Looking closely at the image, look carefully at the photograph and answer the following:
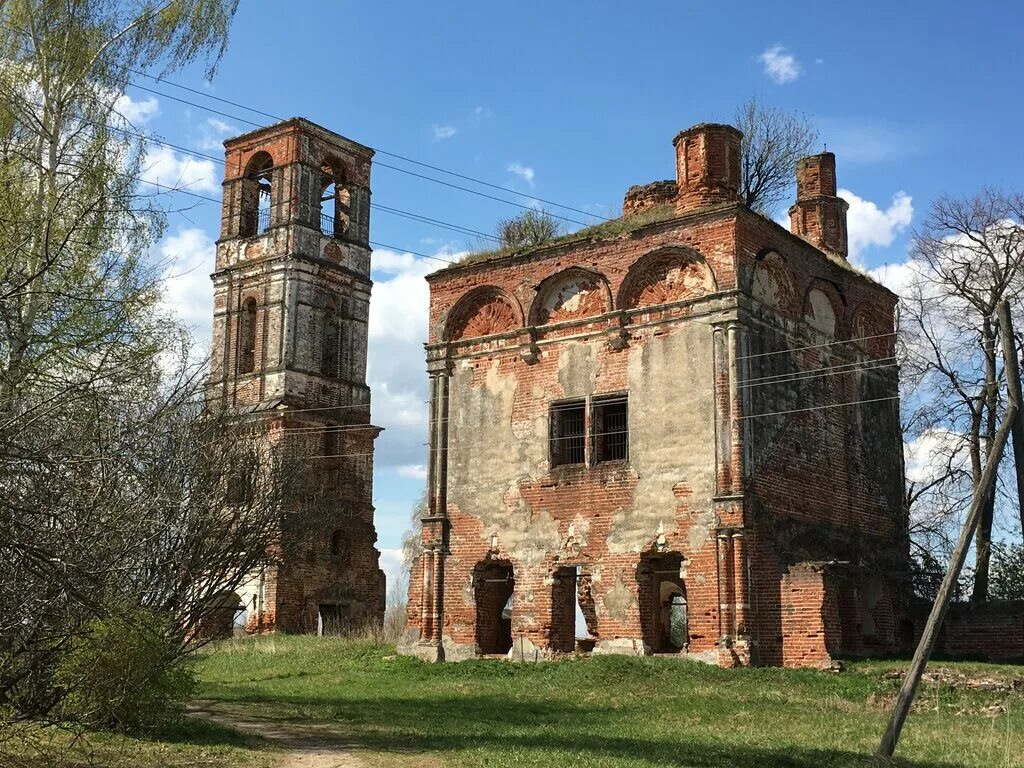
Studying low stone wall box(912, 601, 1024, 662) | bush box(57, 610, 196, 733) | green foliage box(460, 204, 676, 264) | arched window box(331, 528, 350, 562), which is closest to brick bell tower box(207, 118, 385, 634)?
arched window box(331, 528, 350, 562)

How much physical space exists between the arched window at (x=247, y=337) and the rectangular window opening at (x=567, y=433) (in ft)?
50.4

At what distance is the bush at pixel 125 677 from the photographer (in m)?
9.80

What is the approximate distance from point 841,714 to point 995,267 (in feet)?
38.7

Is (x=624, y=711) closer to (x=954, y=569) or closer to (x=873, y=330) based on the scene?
(x=954, y=569)

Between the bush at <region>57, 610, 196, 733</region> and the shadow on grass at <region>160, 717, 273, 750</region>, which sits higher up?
the bush at <region>57, 610, 196, 733</region>

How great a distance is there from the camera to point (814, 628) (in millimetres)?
17203

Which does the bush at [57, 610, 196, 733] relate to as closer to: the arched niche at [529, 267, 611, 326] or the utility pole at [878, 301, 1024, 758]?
the utility pole at [878, 301, 1024, 758]

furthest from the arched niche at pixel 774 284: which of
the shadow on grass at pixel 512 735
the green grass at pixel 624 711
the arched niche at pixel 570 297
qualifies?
the shadow on grass at pixel 512 735

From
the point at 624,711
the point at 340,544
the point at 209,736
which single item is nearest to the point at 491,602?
the point at 624,711

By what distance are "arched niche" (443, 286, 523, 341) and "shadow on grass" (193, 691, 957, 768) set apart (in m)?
7.65

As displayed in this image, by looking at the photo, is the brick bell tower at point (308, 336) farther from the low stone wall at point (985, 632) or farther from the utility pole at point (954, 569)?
the utility pole at point (954, 569)

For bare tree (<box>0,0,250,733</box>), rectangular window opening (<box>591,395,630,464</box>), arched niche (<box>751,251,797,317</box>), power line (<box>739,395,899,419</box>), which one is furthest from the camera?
rectangular window opening (<box>591,395,630,464</box>)

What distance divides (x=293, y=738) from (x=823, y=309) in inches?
523

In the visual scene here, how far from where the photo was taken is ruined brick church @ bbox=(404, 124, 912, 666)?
1795 cm
